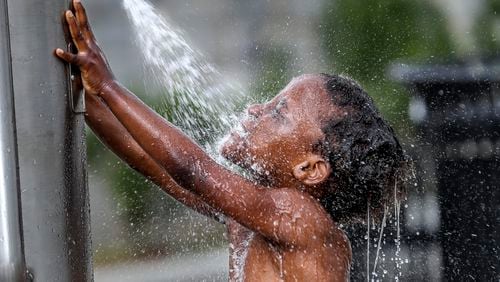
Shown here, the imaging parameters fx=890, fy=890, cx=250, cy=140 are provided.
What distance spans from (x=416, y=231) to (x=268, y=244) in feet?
8.80

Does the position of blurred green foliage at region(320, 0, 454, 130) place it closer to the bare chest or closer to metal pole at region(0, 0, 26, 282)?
the bare chest

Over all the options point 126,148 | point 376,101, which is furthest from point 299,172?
point 376,101

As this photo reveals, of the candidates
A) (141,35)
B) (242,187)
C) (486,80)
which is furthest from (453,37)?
(242,187)

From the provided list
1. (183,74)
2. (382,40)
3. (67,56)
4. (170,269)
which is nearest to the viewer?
(67,56)

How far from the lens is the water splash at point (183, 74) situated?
315cm

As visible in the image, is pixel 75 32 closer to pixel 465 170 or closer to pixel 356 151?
pixel 356 151

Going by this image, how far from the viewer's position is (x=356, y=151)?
107 inches

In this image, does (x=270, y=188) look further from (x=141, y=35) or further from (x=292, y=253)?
(x=141, y=35)

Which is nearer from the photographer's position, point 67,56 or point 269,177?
point 67,56

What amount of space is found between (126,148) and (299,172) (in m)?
0.54

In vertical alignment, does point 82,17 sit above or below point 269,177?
above

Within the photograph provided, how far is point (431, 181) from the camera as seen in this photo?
5191 millimetres

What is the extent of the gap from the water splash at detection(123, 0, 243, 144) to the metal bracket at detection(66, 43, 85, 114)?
1.00 m

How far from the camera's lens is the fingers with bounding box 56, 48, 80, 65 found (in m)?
1.96
